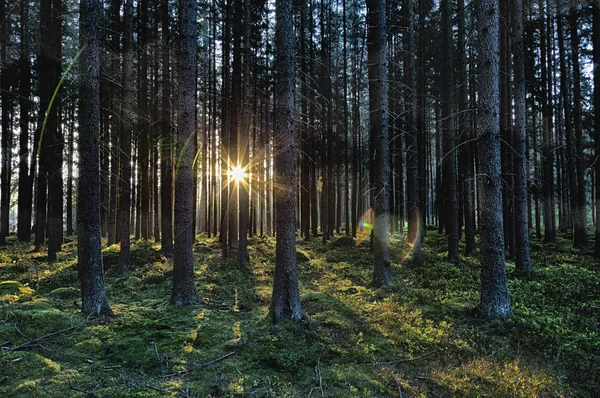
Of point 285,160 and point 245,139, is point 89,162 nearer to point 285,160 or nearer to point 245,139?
point 285,160

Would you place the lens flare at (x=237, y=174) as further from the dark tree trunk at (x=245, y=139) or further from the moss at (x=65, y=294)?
the moss at (x=65, y=294)

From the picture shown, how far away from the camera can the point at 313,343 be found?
6.29 m

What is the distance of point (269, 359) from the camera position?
5.55 m

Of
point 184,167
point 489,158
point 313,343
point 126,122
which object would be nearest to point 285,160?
point 184,167

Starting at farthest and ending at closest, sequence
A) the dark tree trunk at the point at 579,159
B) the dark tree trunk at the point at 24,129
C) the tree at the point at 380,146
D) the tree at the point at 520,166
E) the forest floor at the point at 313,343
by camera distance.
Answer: the dark tree trunk at the point at 24,129
the dark tree trunk at the point at 579,159
the tree at the point at 520,166
the tree at the point at 380,146
the forest floor at the point at 313,343

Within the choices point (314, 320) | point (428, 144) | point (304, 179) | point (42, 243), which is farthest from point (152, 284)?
point (428, 144)

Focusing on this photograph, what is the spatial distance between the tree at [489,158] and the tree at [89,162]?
8836mm

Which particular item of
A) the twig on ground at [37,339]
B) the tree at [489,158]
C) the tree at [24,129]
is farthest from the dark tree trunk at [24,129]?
the tree at [489,158]

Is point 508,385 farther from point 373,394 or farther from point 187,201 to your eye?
point 187,201

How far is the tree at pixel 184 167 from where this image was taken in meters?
8.86

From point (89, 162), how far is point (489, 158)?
30.3 feet

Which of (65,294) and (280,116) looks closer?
(280,116)

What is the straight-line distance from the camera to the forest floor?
469cm

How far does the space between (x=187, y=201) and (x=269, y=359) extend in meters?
4.98
